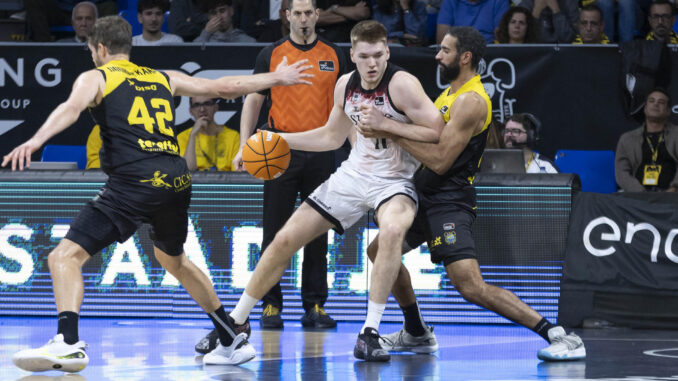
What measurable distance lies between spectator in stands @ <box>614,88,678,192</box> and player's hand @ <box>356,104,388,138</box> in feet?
14.1

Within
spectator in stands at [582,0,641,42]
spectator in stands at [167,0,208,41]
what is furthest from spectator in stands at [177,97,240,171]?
spectator in stands at [582,0,641,42]

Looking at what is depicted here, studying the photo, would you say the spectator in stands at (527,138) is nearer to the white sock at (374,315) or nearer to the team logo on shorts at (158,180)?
the white sock at (374,315)

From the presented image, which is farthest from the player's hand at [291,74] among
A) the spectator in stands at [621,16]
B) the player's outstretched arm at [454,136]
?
the spectator in stands at [621,16]

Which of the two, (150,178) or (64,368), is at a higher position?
(150,178)

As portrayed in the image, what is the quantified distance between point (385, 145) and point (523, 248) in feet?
6.73

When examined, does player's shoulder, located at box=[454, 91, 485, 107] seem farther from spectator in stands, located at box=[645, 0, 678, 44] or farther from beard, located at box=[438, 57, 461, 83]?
spectator in stands, located at box=[645, 0, 678, 44]

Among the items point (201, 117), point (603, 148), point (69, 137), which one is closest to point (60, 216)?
point (201, 117)

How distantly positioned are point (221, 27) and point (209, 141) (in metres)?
1.84

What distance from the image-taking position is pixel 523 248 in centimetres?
784

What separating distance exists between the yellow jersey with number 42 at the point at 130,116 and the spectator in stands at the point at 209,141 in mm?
3768

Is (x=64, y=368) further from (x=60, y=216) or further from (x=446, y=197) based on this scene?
(x=60, y=216)

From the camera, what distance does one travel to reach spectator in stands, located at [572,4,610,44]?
1048cm

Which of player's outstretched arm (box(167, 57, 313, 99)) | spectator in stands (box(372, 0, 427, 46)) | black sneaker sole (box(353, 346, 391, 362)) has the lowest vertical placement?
black sneaker sole (box(353, 346, 391, 362))

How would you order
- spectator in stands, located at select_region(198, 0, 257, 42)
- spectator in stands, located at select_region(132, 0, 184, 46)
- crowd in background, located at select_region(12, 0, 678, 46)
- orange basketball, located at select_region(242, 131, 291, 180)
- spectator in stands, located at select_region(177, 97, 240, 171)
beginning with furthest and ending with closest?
spectator in stands, located at select_region(198, 0, 257, 42)
spectator in stands, located at select_region(132, 0, 184, 46)
crowd in background, located at select_region(12, 0, 678, 46)
spectator in stands, located at select_region(177, 97, 240, 171)
orange basketball, located at select_region(242, 131, 291, 180)
